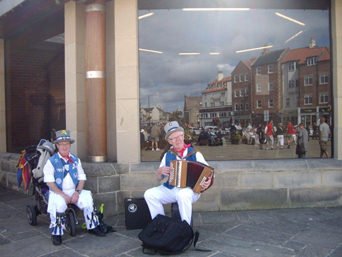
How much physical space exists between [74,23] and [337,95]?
520cm

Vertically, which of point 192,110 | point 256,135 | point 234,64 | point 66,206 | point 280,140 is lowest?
point 66,206

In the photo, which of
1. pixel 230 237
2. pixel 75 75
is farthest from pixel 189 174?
pixel 75 75

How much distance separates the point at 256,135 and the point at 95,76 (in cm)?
333

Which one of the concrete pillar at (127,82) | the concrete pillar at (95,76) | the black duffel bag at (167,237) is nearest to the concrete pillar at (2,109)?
the concrete pillar at (95,76)

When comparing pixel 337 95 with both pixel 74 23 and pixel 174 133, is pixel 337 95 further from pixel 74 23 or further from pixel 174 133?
pixel 74 23

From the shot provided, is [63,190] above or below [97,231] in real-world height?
above

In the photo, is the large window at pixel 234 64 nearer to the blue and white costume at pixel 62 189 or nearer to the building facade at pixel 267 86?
the building facade at pixel 267 86

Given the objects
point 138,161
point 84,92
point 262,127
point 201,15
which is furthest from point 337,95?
point 84,92

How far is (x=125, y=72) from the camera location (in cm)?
598

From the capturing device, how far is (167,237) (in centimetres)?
382

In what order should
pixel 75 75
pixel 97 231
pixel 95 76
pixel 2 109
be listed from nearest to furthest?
pixel 97 231 < pixel 95 76 < pixel 75 75 < pixel 2 109

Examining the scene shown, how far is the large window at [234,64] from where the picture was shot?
6430 millimetres

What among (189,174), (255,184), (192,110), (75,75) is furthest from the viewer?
(192,110)

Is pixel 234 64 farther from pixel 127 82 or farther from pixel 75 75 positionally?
pixel 75 75
